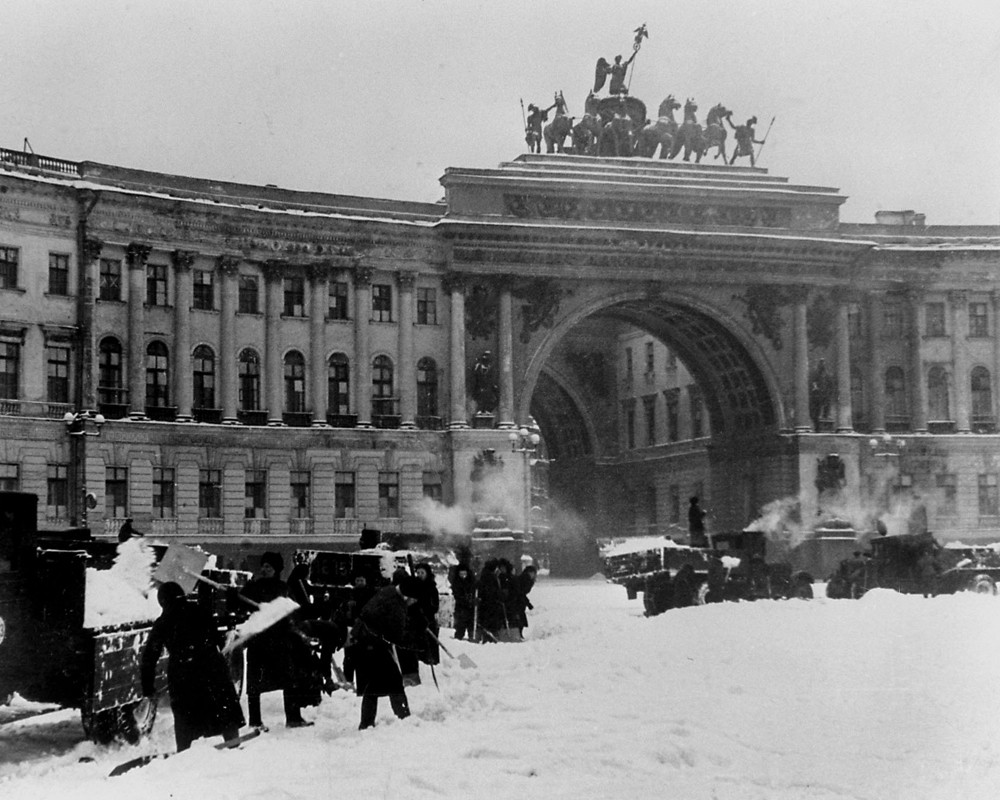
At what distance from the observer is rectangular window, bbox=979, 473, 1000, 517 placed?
62.7 metres

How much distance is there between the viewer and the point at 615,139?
6006 cm

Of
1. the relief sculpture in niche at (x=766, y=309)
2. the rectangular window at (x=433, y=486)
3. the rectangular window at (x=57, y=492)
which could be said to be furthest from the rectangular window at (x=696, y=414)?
the rectangular window at (x=57, y=492)

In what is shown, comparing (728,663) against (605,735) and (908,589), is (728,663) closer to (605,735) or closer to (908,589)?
(605,735)

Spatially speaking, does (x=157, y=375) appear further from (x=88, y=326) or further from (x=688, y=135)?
(x=688, y=135)

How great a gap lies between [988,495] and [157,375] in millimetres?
34611

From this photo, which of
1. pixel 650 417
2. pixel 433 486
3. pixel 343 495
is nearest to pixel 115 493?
pixel 343 495

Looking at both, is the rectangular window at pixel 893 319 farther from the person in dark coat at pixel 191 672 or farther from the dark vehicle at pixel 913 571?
the person in dark coat at pixel 191 672

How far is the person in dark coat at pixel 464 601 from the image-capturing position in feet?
105

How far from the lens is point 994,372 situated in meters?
63.3

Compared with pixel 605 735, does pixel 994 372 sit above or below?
above

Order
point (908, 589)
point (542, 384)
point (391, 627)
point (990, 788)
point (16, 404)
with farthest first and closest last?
point (542, 384) → point (16, 404) → point (908, 589) → point (391, 627) → point (990, 788)

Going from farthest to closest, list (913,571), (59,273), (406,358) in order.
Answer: (406,358), (59,273), (913,571)

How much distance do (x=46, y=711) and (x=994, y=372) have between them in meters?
52.5

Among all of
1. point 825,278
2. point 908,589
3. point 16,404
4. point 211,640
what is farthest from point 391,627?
point 825,278
